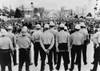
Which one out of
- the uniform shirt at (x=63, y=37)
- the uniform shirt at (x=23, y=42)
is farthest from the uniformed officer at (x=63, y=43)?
the uniform shirt at (x=23, y=42)

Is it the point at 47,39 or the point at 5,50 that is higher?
the point at 47,39

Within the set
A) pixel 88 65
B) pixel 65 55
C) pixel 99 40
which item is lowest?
pixel 88 65

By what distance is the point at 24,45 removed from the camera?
680 cm

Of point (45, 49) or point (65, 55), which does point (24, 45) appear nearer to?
point (45, 49)

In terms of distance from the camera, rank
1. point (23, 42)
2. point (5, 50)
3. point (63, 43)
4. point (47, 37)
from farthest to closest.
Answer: point (63, 43)
point (47, 37)
point (23, 42)
point (5, 50)

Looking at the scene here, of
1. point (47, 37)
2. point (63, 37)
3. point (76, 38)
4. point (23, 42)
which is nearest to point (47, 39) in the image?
point (47, 37)

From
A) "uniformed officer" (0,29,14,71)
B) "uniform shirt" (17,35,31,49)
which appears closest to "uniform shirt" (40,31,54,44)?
"uniform shirt" (17,35,31,49)

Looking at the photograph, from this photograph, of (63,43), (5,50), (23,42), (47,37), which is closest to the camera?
(5,50)

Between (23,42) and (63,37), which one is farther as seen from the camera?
(63,37)

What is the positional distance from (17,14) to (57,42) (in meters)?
20.7

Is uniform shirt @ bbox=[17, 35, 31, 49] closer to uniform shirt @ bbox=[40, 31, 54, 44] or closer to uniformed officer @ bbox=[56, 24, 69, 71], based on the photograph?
uniform shirt @ bbox=[40, 31, 54, 44]

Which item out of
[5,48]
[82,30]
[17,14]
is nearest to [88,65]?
[82,30]

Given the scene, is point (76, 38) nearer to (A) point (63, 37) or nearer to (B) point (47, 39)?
(A) point (63, 37)

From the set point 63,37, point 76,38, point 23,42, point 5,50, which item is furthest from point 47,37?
point 5,50
